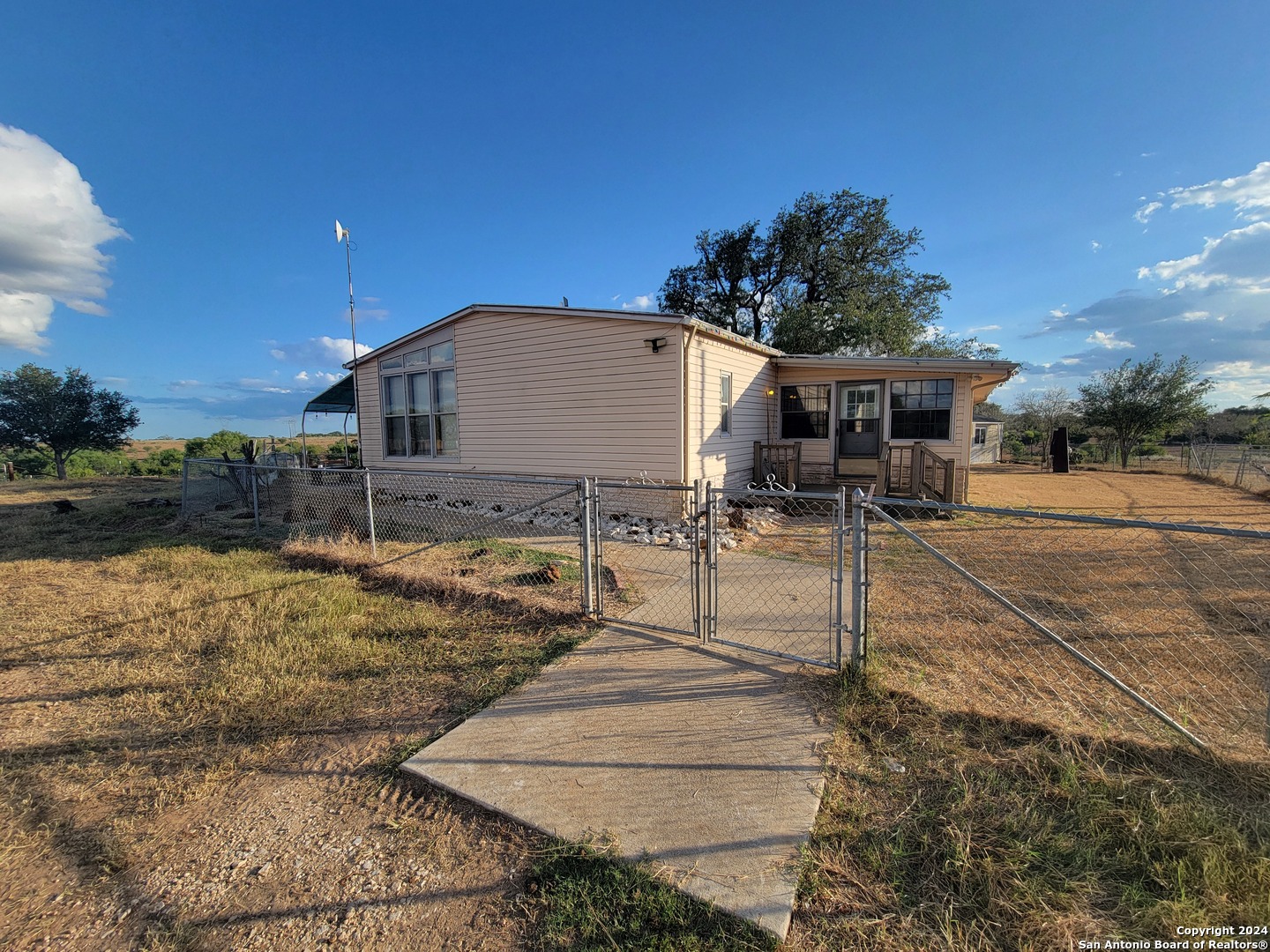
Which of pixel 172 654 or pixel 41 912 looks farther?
pixel 172 654

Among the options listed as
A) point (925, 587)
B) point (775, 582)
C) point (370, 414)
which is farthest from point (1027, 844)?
point (370, 414)

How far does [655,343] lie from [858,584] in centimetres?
554

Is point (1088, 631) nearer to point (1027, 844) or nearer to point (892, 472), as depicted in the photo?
point (1027, 844)

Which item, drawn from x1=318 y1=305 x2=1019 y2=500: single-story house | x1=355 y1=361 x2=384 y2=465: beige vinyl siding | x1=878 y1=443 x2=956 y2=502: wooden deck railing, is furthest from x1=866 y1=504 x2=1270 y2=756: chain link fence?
x1=355 y1=361 x2=384 y2=465: beige vinyl siding

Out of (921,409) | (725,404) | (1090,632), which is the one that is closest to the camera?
(1090,632)

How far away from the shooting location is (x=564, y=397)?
351 inches

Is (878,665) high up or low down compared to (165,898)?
up

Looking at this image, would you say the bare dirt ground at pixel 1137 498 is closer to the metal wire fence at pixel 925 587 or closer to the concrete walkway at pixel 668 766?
the metal wire fence at pixel 925 587

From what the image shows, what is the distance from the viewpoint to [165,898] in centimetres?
189

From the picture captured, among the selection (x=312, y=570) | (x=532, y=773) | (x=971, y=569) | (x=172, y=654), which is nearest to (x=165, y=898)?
(x=532, y=773)

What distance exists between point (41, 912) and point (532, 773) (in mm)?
1839

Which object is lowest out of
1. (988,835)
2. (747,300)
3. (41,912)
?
(41,912)

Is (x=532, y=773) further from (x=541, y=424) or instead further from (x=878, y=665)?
(x=541, y=424)

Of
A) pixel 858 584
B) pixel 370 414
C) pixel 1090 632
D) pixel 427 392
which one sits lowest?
pixel 1090 632
